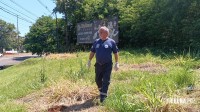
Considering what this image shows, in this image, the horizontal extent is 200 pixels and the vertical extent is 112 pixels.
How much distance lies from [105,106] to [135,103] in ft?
2.76

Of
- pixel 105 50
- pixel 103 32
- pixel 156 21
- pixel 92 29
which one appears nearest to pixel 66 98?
pixel 105 50

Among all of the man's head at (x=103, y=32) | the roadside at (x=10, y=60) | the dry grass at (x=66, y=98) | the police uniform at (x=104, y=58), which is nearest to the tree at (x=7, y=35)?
the roadside at (x=10, y=60)

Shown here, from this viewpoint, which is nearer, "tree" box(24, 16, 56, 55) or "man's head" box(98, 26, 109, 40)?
"man's head" box(98, 26, 109, 40)

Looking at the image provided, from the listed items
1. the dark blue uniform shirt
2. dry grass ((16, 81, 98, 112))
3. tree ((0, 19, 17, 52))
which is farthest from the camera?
tree ((0, 19, 17, 52))

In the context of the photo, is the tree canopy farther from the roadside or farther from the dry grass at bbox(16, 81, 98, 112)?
the roadside

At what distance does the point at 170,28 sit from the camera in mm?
20109

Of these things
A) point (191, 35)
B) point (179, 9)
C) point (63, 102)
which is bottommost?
point (63, 102)

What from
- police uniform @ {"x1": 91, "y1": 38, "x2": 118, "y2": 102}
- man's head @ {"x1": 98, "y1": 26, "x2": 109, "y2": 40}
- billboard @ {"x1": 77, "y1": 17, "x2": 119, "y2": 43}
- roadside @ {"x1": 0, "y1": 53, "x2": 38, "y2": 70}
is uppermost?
billboard @ {"x1": 77, "y1": 17, "x2": 119, "y2": 43}

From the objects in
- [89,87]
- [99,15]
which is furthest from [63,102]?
[99,15]

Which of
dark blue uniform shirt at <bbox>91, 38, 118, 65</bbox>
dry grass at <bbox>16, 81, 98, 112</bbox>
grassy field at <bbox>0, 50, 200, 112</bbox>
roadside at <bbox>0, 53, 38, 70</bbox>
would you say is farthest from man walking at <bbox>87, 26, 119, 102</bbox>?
roadside at <bbox>0, 53, 38, 70</bbox>

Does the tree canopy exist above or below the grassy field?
above

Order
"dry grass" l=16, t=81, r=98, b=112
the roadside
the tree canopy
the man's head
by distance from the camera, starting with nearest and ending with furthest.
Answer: the man's head < "dry grass" l=16, t=81, r=98, b=112 < the tree canopy < the roadside

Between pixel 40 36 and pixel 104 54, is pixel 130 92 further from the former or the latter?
pixel 40 36

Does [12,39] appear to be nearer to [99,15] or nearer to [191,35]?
[99,15]
